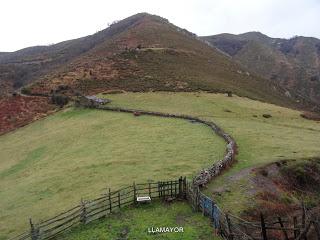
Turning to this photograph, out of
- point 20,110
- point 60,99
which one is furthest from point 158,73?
point 20,110

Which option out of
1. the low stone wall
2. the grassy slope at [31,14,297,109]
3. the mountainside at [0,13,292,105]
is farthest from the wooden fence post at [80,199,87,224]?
the mountainside at [0,13,292,105]

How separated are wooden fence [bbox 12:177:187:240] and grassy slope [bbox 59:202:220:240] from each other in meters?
0.62

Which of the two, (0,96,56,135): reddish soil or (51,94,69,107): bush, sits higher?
(51,94,69,107): bush

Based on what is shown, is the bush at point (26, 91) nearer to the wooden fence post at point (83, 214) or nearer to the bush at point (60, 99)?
the bush at point (60, 99)

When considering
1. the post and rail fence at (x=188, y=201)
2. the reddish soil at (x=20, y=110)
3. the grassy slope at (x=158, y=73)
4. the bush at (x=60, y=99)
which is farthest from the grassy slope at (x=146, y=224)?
the grassy slope at (x=158, y=73)

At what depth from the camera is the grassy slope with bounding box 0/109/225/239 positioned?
3678cm

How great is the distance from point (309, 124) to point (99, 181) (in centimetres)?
3898

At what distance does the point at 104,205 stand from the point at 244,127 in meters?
32.1

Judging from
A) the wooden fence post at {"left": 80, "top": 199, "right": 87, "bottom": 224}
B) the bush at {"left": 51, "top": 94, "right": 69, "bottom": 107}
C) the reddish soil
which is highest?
the wooden fence post at {"left": 80, "top": 199, "right": 87, "bottom": 224}

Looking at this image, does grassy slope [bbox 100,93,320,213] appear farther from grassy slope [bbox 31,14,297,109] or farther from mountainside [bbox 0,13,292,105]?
mountainside [bbox 0,13,292,105]

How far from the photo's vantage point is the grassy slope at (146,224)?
27422mm

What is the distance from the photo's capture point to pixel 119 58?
11656 cm

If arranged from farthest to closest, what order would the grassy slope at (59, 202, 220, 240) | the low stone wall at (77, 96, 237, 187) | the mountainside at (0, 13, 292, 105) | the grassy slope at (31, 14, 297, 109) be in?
1. the grassy slope at (31, 14, 297, 109)
2. the mountainside at (0, 13, 292, 105)
3. the low stone wall at (77, 96, 237, 187)
4. the grassy slope at (59, 202, 220, 240)

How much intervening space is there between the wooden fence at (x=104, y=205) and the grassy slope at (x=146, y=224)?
62 cm
